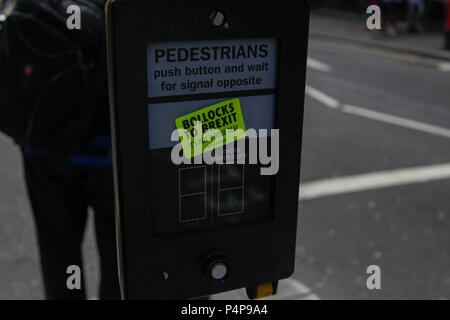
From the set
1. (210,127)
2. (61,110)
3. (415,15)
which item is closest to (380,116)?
(61,110)

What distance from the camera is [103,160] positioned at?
2.24 meters

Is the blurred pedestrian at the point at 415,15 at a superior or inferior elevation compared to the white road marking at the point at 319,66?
superior

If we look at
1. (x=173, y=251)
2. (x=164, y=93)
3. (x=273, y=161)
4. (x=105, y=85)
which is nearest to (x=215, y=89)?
(x=164, y=93)

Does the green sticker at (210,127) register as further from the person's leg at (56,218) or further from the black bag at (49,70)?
the person's leg at (56,218)

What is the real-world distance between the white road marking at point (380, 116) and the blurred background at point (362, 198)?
13 mm

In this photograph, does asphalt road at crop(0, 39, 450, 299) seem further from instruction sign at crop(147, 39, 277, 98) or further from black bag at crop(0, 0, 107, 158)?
instruction sign at crop(147, 39, 277, 98)

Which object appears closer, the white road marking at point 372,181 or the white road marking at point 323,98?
the white road marking at point 372,181

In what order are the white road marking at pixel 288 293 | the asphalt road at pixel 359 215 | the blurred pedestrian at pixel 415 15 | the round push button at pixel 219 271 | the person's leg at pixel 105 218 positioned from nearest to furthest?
the round push button at pixel 219 271 < the person's leg at pixel 105 218 < the white road marking at pixel 288 293 < the asphalt road at pixel 359 215 < the blurred pedestrian at pixel 415 15

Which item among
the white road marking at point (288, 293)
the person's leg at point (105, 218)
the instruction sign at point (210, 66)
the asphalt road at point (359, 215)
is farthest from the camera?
the asphalt road at point (359, 215)

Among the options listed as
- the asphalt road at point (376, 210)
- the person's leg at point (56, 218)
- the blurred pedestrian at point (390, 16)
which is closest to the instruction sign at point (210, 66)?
the person's leg at point (56, 218)

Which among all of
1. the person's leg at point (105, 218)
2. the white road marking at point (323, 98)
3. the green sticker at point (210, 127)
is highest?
the green sticker at point (210, 127)

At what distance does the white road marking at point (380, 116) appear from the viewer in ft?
22.8

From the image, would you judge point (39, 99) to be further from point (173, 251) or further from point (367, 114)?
point (367, 114)

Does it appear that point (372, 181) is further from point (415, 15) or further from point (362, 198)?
point (415, 15)
